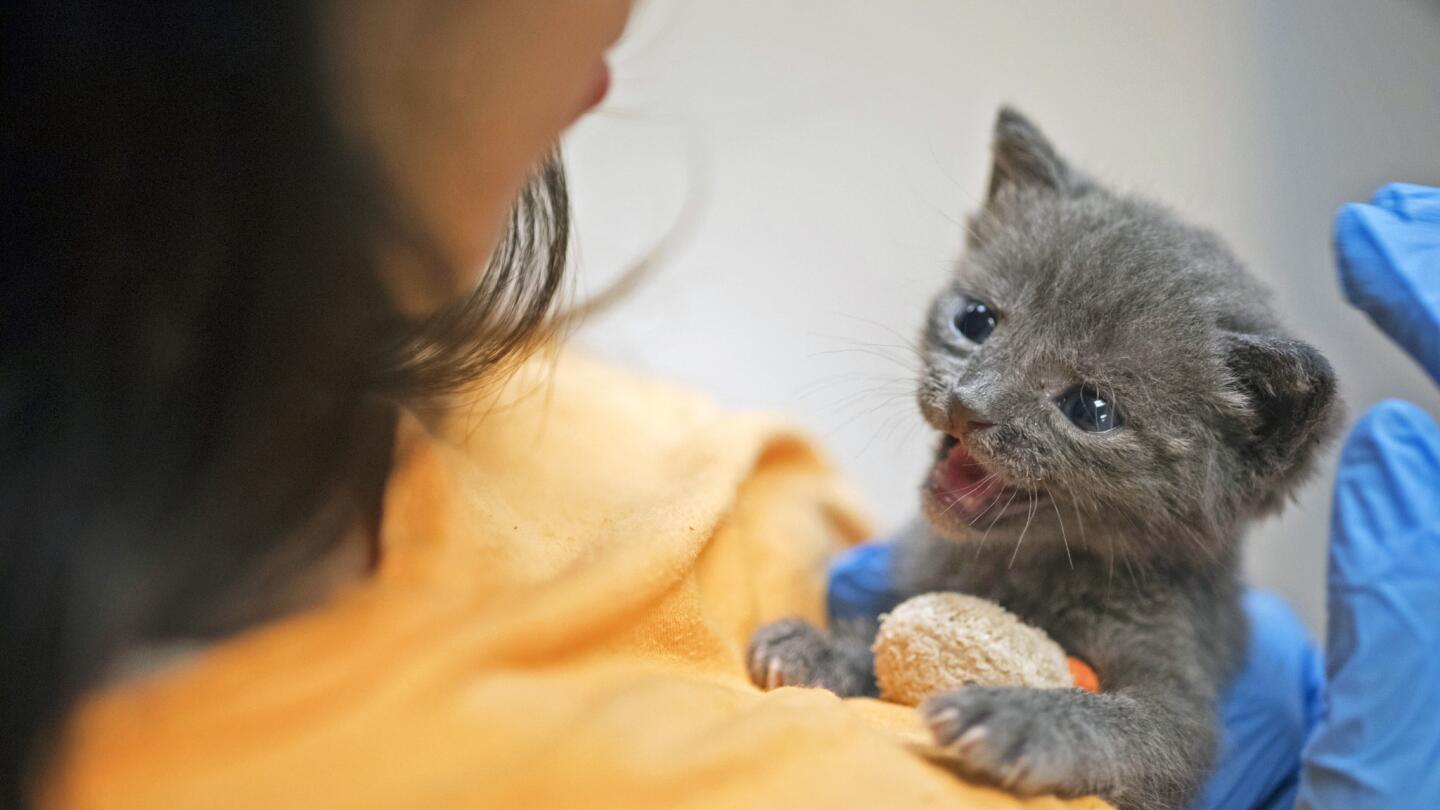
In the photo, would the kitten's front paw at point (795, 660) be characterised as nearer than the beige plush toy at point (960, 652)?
No

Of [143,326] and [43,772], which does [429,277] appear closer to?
[143,326]

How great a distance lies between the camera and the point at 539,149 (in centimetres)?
107

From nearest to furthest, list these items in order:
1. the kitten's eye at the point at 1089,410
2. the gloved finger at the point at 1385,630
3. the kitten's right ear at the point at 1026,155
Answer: the gloved finger at the point at 1385,630 < the kitten's eye at the point at 1089,410 < the kitten's right ear at the point at 1026,155

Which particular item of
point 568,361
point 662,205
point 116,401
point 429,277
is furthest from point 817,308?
point 116,401

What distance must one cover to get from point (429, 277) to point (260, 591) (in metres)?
0.34

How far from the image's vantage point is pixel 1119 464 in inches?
40.1

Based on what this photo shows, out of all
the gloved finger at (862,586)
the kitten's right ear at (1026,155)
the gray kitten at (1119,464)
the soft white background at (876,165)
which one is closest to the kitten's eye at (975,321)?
the gray kitten at (1119,464)

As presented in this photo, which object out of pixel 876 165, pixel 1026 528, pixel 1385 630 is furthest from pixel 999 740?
pixel 876 165

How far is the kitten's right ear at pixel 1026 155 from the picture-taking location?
4.21 feet

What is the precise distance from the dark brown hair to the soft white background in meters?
0.78

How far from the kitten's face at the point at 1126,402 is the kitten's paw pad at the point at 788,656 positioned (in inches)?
8.6

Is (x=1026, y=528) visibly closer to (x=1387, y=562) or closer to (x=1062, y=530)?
(x=1062, y=530)

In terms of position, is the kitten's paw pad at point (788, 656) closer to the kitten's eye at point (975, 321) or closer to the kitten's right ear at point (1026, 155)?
the kitten's eye at point (975, 321)

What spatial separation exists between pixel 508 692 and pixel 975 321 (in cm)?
72
